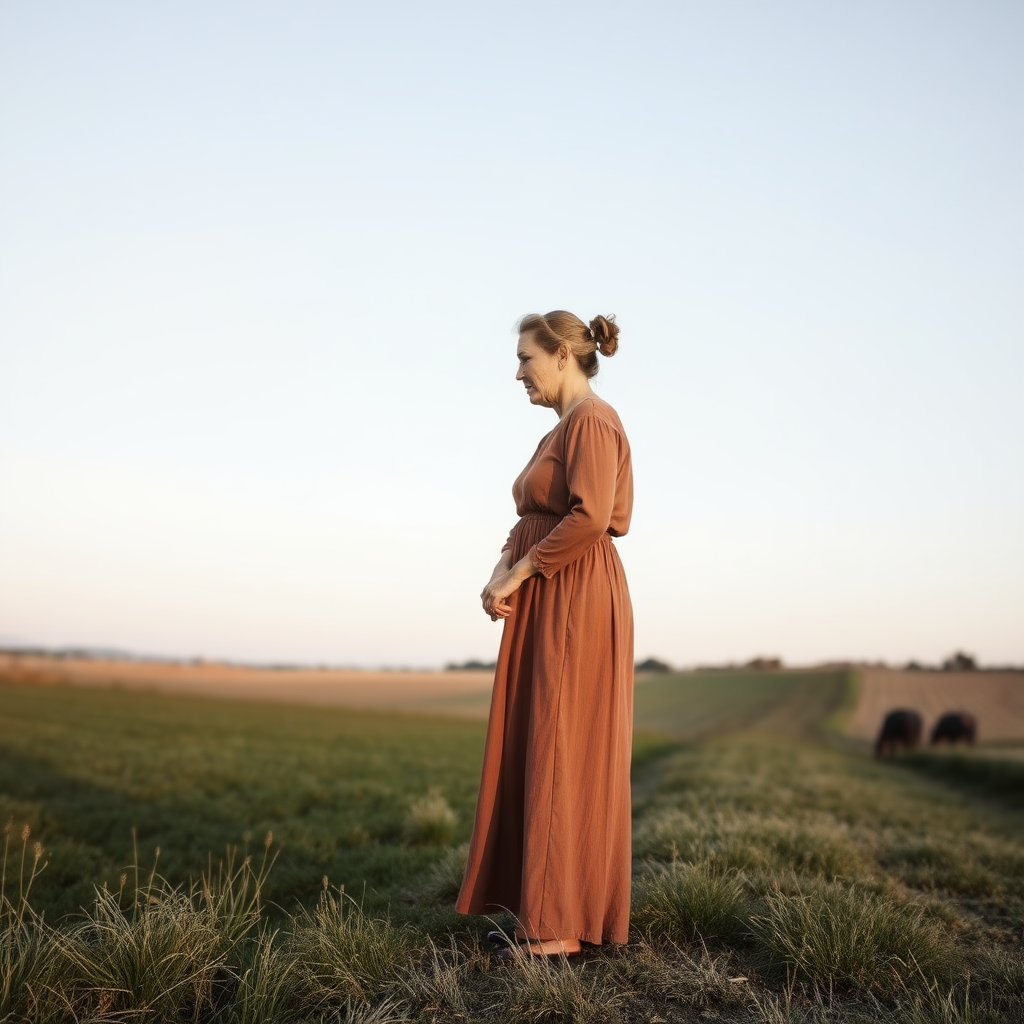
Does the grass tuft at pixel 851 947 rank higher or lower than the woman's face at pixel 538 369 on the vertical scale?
lower

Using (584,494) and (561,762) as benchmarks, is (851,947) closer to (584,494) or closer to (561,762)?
(561,762)

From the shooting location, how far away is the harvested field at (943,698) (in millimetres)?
46000

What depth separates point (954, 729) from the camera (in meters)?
37.6

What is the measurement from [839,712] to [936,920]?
51441mm

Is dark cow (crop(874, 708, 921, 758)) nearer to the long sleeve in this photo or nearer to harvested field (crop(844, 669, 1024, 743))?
harvested field (crop(844, 669, 1024, 743))

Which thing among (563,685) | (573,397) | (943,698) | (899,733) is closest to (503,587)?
(563,685)

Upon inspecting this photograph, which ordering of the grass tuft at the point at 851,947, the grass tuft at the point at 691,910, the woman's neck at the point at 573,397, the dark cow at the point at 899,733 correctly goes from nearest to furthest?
the grass tuft at the point at 851,947, the grass tuft at the point at 691,910, the woman's neck at the point at 573,397, the dark cow at the point at 899,733

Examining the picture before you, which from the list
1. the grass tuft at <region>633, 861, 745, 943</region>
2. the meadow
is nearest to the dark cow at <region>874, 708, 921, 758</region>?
the meadow

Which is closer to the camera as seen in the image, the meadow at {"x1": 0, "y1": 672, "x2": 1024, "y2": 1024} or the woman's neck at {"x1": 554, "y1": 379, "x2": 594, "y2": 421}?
the meadow at {"x1": 0, "y1": 672, "x2": 1024, "y2": 1024}

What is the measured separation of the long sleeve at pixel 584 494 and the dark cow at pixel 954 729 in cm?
3902

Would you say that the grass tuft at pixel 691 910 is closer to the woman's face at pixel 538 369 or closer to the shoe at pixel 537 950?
the shoe at pixel 537 950

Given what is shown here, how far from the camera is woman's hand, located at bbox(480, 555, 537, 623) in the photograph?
164 inches

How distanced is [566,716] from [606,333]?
6.31 feet

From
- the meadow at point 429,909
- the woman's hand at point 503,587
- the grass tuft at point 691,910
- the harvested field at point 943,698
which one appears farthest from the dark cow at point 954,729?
the woman's hand at point 503,587
